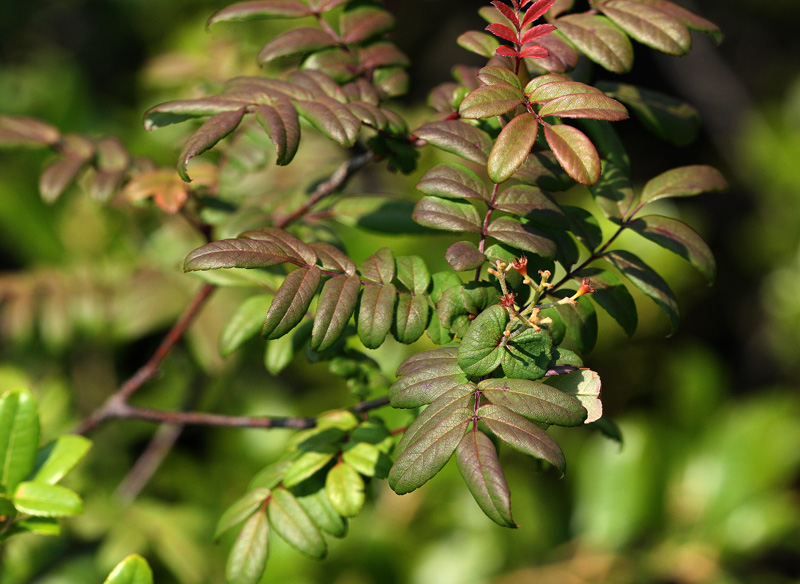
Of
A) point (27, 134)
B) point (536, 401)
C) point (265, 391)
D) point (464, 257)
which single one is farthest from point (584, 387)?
point (265, 391)

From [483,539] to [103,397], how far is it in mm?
1340

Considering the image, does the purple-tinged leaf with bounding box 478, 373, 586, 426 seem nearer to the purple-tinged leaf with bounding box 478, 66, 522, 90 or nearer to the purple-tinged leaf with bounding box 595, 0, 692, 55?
the purple-tinged leaf with bounding box 478, 66, 522, 90

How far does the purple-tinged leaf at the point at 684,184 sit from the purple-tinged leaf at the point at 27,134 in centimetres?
102

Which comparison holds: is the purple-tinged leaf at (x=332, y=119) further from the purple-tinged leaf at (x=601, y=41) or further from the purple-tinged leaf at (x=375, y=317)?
the purple-tinged leaf at (x=601, y=41)

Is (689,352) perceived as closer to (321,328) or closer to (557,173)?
(557,173)

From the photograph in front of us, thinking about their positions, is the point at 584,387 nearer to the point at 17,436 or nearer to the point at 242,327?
the point at 242,327

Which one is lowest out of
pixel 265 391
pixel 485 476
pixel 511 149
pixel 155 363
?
pixel 265 391

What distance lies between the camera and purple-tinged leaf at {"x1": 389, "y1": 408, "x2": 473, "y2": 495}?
721 mm

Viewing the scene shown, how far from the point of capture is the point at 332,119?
886 millimetres

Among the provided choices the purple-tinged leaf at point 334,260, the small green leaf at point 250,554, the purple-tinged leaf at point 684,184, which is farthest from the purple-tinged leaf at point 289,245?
the purple-tinged leaf at point 684,184

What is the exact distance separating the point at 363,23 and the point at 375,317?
1.91 feet

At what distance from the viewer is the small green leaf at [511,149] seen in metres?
0.74

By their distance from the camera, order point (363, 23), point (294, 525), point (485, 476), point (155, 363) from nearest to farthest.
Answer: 1. point (485, 476)
2. point (294, 525)
3. point (363, 23)
4. point (155, 363)

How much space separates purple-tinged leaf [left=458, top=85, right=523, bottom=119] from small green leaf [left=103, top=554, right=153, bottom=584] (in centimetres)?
66
